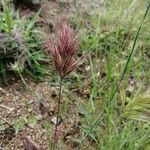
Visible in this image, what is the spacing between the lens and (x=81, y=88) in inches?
85.8

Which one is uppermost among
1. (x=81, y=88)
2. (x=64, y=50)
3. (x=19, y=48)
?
(x=64, y=50)

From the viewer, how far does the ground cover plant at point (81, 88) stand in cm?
180

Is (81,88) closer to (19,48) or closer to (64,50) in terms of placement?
(19,48)

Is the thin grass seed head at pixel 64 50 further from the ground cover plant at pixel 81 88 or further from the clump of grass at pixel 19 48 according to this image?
the clump of grass at pixel 19 48

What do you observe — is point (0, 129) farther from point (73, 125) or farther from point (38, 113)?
point (73, 125)

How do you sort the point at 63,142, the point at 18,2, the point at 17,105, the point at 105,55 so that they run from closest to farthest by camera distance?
the point at 63,142 → the point at 17,105 → the point at 105,55 → the point at 18,2

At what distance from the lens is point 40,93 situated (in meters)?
2.07

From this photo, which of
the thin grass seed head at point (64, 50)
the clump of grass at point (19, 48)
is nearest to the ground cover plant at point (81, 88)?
the clump of grass at point (19, 48)

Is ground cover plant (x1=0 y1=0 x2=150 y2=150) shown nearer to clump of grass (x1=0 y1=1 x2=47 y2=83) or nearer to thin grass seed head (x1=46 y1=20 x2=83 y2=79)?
clump of grass (x1=0 y1=1 x2=47 y2=83)

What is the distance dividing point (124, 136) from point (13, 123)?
0.50m

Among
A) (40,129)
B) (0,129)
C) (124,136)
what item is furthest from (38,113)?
(124,136)

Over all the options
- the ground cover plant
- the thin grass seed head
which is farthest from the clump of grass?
the thin grass seed head

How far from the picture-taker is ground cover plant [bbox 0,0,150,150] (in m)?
1.80

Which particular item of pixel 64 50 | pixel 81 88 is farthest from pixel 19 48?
pixel 64 50
